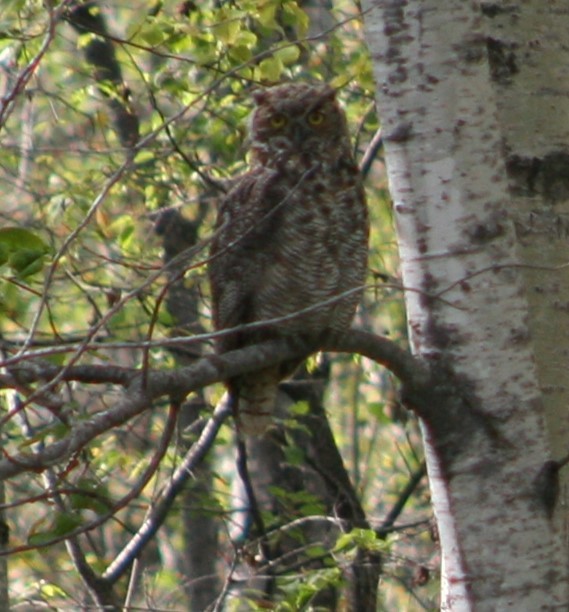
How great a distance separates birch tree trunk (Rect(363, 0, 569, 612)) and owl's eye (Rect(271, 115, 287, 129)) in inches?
41.2

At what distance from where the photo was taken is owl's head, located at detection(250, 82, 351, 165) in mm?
3105

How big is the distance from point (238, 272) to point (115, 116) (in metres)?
2.15

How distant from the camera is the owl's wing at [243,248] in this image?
2.97m

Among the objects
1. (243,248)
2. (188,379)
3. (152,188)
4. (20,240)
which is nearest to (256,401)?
(243,248)

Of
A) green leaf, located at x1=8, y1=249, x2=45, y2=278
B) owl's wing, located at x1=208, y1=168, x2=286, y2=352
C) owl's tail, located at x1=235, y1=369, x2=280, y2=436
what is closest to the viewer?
green leaf, located at x1=8, y1=249, x2=45, y2=278

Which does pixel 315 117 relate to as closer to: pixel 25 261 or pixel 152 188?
pixel 152 188

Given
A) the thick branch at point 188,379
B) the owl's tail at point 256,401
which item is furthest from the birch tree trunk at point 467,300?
the owl's tail at point 256,401

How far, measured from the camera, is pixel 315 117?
3141mm

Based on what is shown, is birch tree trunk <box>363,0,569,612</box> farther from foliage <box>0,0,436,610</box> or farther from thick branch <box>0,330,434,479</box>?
foliage <box>0,0,436,610</box>

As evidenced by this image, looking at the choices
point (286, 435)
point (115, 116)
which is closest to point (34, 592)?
point (286, 435)

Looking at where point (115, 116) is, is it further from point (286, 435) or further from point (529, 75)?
point (529, 75)

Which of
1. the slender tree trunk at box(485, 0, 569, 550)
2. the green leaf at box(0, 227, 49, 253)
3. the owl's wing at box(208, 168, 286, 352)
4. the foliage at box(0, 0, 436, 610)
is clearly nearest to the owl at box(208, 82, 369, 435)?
the owl's wing at box(208, 168, 286, 352)

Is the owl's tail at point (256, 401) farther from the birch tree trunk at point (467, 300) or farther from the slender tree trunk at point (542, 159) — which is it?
the birch tree trunk at point (467, 300)

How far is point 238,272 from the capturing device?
10.1 ft
